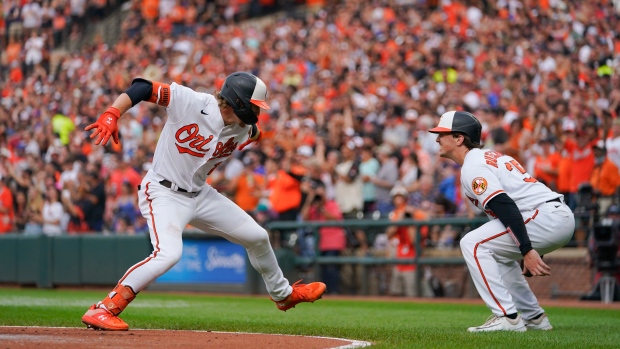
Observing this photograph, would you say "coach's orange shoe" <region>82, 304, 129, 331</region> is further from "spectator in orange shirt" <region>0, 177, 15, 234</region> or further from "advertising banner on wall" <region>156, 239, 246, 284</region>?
"spectator in orange shirt" <region>0, 177, 15, 234</region>

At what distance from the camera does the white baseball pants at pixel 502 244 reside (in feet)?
25.1

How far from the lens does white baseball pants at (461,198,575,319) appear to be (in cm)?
764

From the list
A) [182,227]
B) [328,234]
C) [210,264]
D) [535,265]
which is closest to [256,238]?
[182,227]

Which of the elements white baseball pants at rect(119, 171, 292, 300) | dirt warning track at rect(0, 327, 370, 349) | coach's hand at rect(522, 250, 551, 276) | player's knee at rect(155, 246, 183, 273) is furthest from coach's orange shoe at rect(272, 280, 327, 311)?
coach's hand at rect(522, 250, 551, 276)

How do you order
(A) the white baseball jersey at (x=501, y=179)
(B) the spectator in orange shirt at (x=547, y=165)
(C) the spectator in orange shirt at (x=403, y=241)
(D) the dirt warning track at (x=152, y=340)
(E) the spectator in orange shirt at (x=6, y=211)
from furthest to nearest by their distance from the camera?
1. (E) the spectator in orange shirt at (x=6, y=211)
2. (C) the spectator in orange shirt at (x=403, y=241)
3. (B) the spectator in orange shirt at (x=547, y=165)
4. (A) the white baseball jersey at (x=501, y=179)
5. (D) the dirt warning track at (x=152, y=340)

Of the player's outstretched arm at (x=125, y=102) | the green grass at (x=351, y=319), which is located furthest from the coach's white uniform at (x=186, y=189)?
the green grass at (x=351, y=319)

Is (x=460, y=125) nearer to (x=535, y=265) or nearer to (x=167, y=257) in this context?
(x=535, y=265)

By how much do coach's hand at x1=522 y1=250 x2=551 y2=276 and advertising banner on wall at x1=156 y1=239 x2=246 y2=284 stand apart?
8401mm

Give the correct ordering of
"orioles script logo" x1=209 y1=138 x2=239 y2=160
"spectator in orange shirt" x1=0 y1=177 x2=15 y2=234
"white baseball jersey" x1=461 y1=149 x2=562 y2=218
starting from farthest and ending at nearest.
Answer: "spectator in orange shirt" x1=0 y1=177 x2=15 y2=234, "orioles script logo" x1=209 y1=138 x2=239 y2=160, "white baseball jersey" x1=461 y1=149 x2=562 y2=218

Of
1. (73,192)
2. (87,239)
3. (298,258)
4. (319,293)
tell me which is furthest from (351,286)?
(319,293)

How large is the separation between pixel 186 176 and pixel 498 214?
244 cm

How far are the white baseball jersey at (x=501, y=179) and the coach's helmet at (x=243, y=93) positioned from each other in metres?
1.71

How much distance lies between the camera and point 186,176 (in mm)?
7551

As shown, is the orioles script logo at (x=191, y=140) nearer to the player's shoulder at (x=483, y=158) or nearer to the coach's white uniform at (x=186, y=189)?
the coach's white uniform at (x=186, y=189)
